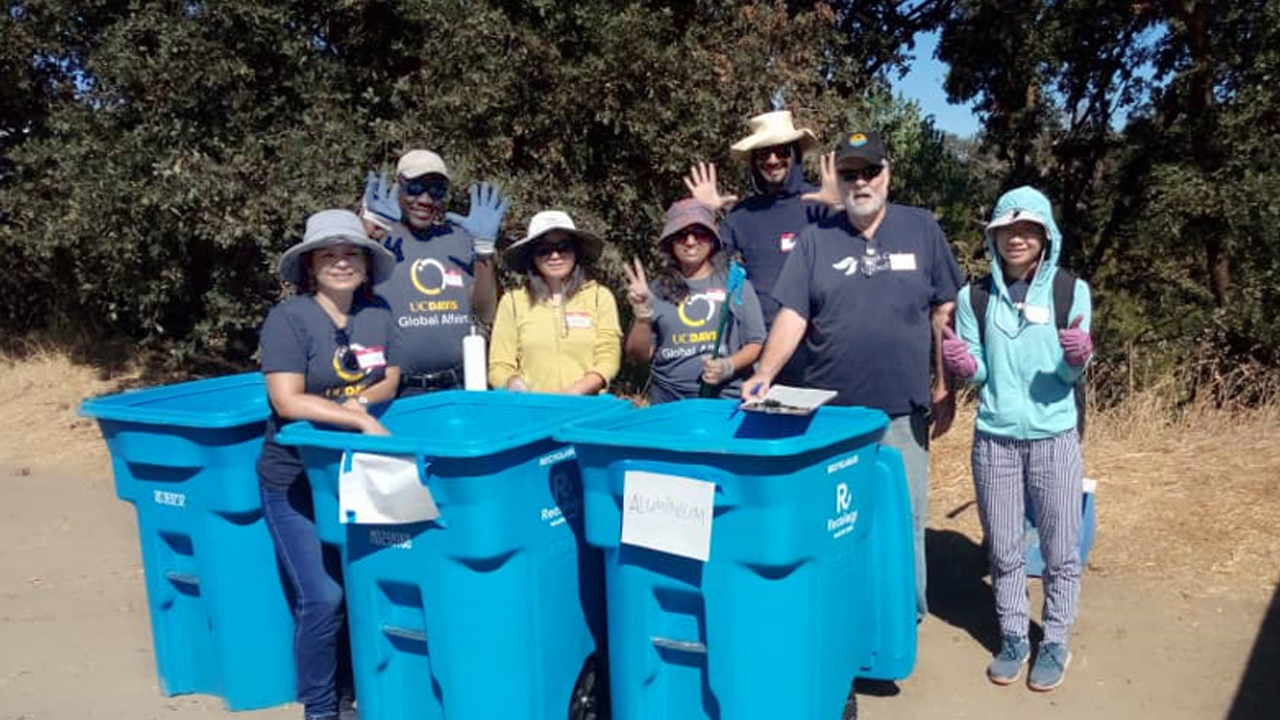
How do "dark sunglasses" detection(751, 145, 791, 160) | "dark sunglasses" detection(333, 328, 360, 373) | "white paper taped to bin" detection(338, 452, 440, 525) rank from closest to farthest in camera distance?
1. "white paper taped to bin" detection(338, 452, 440, 525)
2. "dark sunglasses" detection(333, 328, 360, 373)
3. "dark sunglasses" detection(751, 145, 791, 160)

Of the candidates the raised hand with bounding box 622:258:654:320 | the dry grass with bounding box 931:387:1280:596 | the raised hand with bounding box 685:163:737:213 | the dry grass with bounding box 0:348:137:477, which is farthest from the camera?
the dry grass with bounding box 0:348:137:477

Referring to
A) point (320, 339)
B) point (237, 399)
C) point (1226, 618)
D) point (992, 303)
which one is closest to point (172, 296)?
point (237, 399)

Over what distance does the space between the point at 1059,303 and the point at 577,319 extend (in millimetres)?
1772

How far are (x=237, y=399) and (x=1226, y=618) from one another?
420 centimetres

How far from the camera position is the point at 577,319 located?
441 cm

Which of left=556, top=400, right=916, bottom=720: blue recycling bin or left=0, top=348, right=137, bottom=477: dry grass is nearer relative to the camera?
left=556, top=400, right=916, bottom=720: blue recycling bin

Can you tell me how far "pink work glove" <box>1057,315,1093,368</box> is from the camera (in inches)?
147

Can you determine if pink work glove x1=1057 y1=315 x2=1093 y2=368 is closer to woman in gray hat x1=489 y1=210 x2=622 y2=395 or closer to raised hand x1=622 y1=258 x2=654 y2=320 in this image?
raised hand x1=622 y1=258 x2=654 y2=320

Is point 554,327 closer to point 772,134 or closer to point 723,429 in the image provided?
point 723,429

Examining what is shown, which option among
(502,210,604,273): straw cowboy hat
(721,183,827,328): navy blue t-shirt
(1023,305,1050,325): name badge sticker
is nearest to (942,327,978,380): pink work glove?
(1023,305,1050,325): name badge sticker

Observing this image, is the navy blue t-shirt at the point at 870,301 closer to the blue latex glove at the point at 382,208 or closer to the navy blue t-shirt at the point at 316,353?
the navy blue t-shirt at the point at 316,353

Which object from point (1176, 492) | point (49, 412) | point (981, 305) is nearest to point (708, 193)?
point (981, 305)

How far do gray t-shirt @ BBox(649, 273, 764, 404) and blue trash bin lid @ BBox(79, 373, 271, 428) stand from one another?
1493 mm

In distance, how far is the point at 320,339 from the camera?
145 inches
